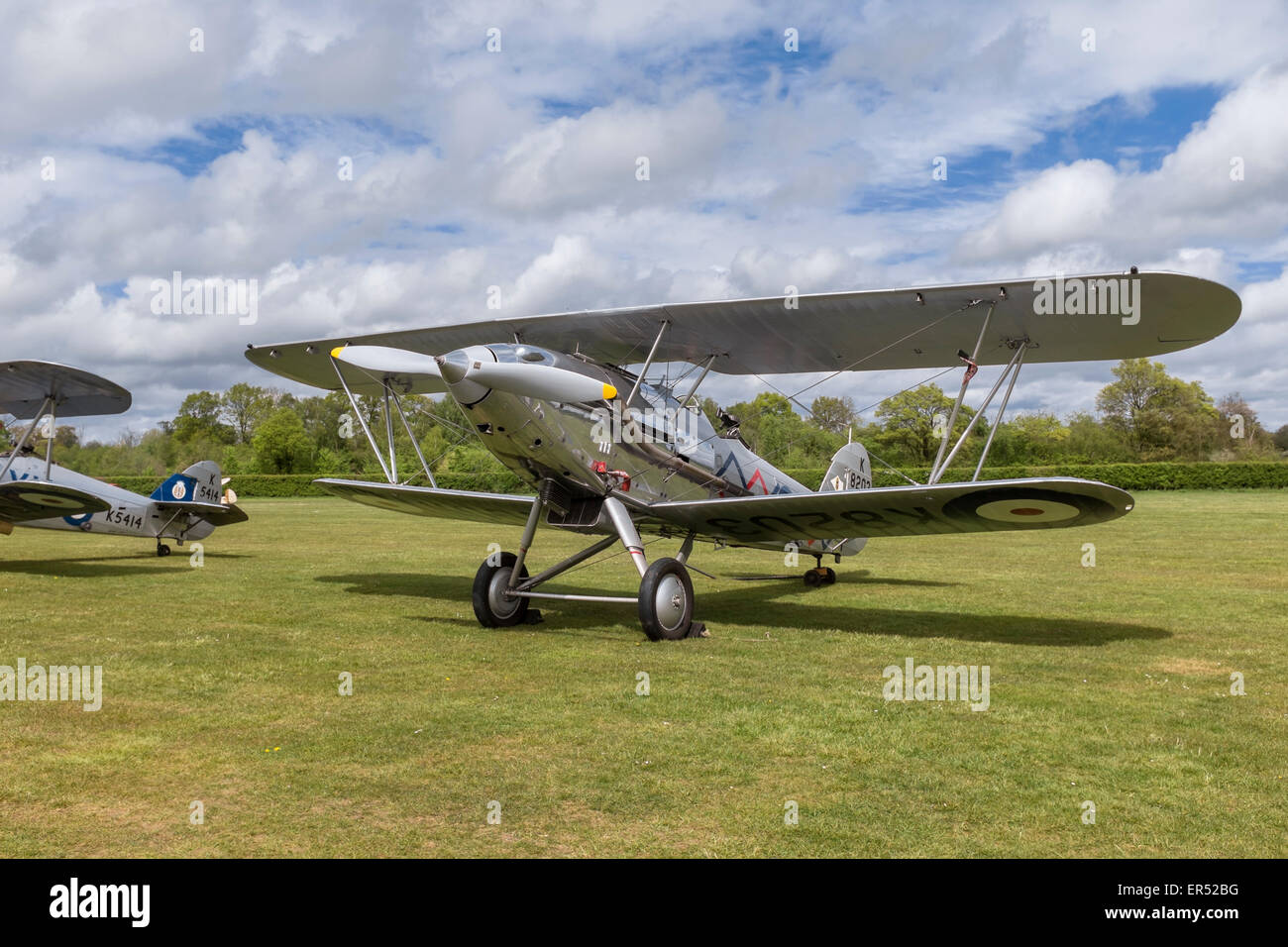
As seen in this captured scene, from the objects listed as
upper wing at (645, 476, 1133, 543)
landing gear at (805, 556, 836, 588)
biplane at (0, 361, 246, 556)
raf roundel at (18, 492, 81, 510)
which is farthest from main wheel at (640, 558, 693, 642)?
raf roundel at (18, 492, 81, 510)

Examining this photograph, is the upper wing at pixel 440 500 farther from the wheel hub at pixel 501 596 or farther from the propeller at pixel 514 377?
the propeller at pixel 514 377

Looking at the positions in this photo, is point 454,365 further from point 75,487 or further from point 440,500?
point 75,487

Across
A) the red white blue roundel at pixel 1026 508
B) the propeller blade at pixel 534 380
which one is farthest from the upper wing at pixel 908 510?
the propeller blade at pixel 534 380

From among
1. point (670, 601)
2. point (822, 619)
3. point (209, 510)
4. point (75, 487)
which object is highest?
point (75, 487)

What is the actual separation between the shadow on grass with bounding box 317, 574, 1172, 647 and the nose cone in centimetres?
245

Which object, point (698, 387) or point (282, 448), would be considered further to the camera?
point (282, 448)

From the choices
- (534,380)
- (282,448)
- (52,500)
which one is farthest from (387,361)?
(282,448)

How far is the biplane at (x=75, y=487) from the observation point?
13.1 meters

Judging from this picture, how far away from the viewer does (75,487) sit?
15.3m

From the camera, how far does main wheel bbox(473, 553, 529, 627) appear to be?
9164 millimetres

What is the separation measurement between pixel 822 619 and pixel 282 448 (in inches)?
2317

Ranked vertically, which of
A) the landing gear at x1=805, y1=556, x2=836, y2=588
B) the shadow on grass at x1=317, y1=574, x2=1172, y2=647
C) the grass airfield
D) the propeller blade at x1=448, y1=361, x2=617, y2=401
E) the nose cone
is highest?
the nose cone

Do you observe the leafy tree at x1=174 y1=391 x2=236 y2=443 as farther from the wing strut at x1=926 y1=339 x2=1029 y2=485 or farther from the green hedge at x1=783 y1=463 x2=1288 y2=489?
the wing strut at x1=926 y1=339 x2=1029 y2=485

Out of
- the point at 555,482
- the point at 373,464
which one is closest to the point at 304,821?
the point at 555,482
